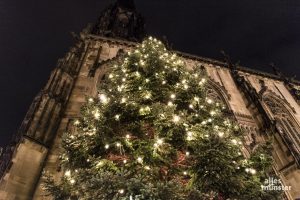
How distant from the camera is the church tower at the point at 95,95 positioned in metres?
7.75

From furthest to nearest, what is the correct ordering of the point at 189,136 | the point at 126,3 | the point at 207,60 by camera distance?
the point at 126,3
the point at 207,60
the point at 189,136

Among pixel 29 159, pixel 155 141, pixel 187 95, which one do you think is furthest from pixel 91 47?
pixel 155 141

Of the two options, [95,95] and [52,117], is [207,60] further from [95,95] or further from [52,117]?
[52,117]

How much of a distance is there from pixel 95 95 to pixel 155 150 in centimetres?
657

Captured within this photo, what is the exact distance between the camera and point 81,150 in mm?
5664

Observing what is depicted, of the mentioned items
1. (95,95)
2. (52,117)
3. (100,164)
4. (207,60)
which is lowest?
(100,164)

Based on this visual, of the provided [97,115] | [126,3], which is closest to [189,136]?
[97,115]

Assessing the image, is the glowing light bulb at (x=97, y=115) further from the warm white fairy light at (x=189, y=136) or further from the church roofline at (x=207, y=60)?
the church roofline at (x=207, y=60)

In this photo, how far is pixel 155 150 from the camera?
17.3 feet

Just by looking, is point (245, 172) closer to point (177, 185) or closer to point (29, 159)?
point (177, 185)

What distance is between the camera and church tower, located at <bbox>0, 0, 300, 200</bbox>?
7.75m

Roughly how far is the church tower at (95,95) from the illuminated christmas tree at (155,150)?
2.25 meters

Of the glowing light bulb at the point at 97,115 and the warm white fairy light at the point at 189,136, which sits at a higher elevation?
the glowing light bulb at the point at 97,115

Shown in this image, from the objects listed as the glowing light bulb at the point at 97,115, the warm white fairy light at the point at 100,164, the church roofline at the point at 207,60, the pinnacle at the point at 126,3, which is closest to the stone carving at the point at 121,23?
the pinnacle at the point at 126,3
